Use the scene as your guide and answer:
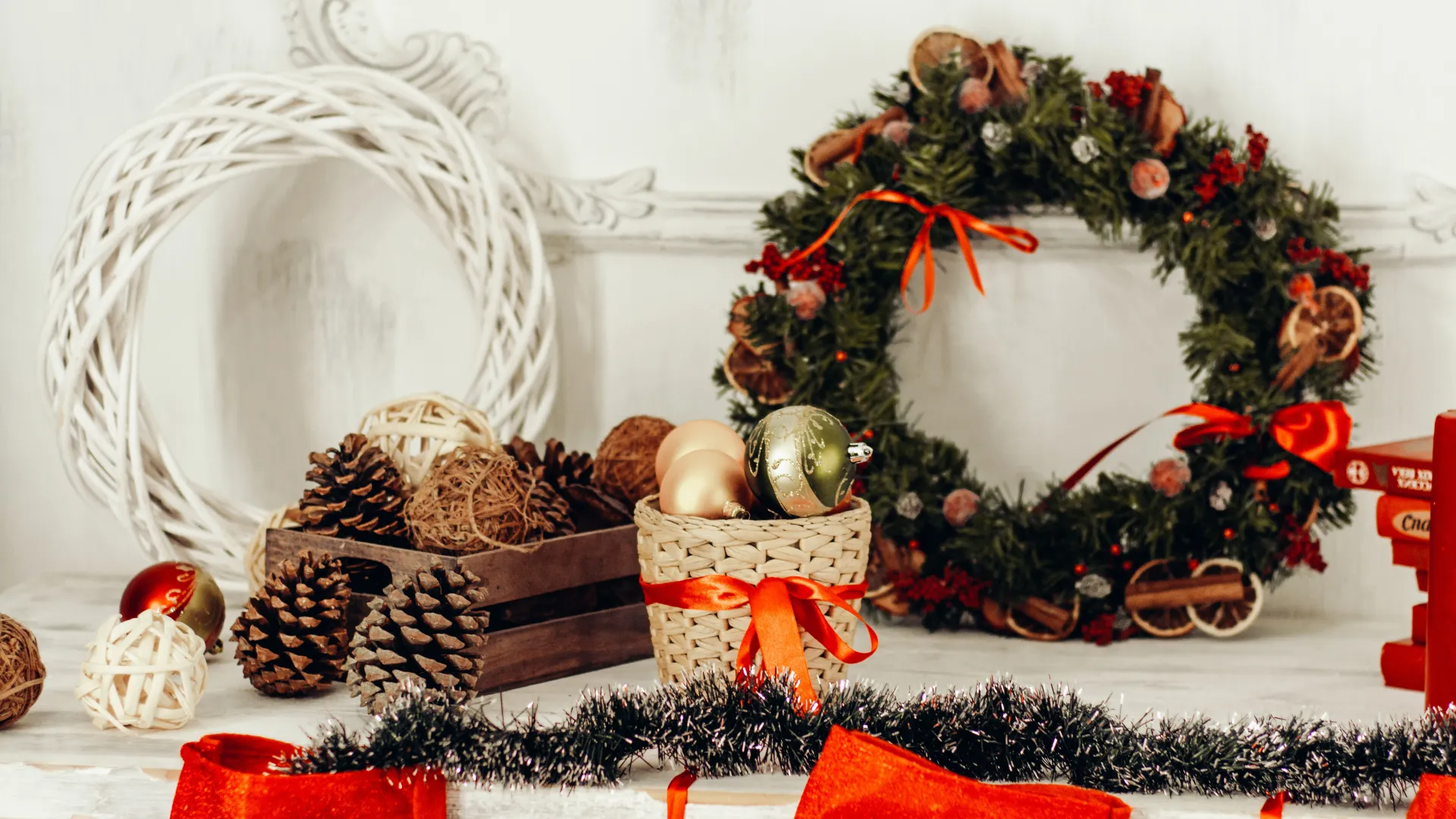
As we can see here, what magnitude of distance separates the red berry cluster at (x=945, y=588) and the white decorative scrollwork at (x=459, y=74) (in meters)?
0.57

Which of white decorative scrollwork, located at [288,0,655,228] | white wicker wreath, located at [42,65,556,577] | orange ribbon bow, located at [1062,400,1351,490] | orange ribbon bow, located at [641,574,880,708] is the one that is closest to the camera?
orange ribbon bow, located at [641,574,880,708]

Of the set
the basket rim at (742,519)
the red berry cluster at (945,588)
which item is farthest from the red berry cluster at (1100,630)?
the basket rim at (742,519)

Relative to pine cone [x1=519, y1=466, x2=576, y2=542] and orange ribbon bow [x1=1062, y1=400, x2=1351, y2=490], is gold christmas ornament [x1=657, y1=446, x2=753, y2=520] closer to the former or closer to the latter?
pine cone [x1=519, y1=466, x2=576, y2=542]

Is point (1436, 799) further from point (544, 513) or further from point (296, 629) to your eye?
point (296, 629)

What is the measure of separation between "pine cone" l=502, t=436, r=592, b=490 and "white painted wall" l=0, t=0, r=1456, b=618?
30 centimetres

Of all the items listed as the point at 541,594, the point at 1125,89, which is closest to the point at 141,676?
the point at 541,594

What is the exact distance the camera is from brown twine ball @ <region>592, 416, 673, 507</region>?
1308 millimetres

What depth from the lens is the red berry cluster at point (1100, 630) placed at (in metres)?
1.30

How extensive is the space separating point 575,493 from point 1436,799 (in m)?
0.77

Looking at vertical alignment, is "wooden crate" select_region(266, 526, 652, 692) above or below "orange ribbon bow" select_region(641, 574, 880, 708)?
below

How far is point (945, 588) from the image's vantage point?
1.34 m

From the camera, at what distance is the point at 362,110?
4.68 ft

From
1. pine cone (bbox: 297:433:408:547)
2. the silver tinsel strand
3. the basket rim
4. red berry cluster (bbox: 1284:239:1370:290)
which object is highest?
red berry cluster (bbox: 1284:239:1370:290)

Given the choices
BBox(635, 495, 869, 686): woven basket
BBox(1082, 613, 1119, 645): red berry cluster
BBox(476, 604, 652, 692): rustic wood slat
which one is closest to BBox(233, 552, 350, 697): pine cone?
BBox(476, 604, 652, 692): rustic wood slat
